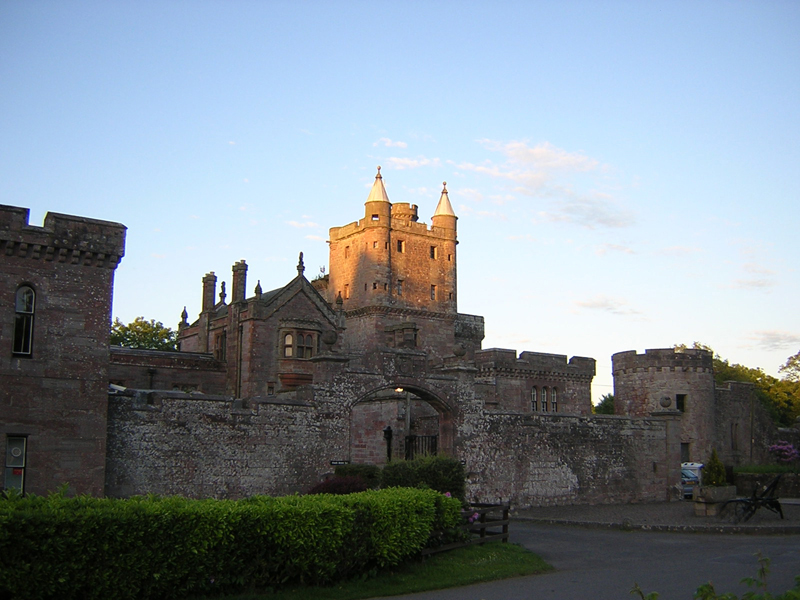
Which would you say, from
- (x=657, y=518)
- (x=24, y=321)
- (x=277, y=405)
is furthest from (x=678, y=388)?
(x=24, y=321)

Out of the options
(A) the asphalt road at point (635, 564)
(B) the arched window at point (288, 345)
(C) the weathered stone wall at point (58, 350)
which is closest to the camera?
(A) the asphalt road at point (635, 564)

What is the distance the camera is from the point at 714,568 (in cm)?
1595

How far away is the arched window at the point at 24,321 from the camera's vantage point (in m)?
19.9

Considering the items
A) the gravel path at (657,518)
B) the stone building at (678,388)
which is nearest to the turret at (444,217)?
the stone building at (678,388)

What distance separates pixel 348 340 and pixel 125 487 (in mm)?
37086

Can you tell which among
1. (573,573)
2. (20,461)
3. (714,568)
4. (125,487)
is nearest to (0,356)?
(20,461)

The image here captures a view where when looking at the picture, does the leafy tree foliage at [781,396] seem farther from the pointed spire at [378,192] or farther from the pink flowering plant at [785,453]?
the pointed spire at [378,192]

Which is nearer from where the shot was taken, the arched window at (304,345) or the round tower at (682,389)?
the round tower at (682,389)

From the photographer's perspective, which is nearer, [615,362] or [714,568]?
[714,568]

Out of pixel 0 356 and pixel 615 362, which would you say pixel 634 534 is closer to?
pixel 0 356

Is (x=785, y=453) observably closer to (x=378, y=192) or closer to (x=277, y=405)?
(x=378, y=192)

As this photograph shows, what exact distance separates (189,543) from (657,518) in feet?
56.1

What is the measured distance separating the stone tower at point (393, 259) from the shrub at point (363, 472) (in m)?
31.8

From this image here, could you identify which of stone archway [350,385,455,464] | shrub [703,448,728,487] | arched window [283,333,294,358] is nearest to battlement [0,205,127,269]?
stone archway [350,385,455,464]
